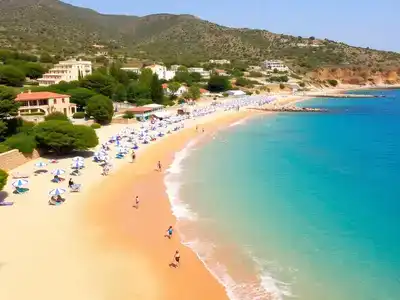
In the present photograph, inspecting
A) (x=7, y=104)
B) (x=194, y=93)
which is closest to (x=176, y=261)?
(x=7, y=104)

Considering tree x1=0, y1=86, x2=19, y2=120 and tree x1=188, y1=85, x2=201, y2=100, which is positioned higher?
tree x1=0, y1=86, x2=19, y2=120

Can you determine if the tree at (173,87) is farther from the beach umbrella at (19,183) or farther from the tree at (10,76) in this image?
the beach umbrella at (19,183)

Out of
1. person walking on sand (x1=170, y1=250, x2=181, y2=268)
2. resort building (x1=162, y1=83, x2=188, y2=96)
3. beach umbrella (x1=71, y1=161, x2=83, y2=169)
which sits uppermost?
person walking on sand (x1=170, y1=250, x2=181, y2=268)

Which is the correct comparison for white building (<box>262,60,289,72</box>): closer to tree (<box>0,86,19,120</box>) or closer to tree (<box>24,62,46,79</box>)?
tree (<box>24,62,46,79</box>)

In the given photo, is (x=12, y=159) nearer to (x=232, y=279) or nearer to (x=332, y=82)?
(x=232, y=279)

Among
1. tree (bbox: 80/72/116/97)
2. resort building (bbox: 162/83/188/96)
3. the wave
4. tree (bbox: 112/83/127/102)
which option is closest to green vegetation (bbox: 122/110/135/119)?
tree (bbox: 80/72/116/97)
